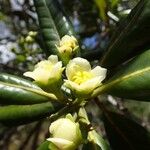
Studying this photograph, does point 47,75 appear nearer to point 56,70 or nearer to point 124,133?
point 56,70

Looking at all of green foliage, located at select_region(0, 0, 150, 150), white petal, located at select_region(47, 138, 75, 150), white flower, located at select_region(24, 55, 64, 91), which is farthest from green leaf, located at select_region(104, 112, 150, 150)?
white petal, located at select_region(47, 138, 75, 150)

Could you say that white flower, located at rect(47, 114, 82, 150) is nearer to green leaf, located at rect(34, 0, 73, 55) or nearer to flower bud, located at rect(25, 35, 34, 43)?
green leaf, located at rect(34, 0, 73, 55)

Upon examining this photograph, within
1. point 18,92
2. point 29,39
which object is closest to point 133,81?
point 18,92

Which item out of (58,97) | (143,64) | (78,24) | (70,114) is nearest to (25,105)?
(58,97)

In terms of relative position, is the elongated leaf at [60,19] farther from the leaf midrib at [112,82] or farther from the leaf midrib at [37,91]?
the leaf midrib at [112,82]

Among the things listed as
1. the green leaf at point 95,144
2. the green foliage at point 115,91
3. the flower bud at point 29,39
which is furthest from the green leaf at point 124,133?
the flower bud at point 29,39
